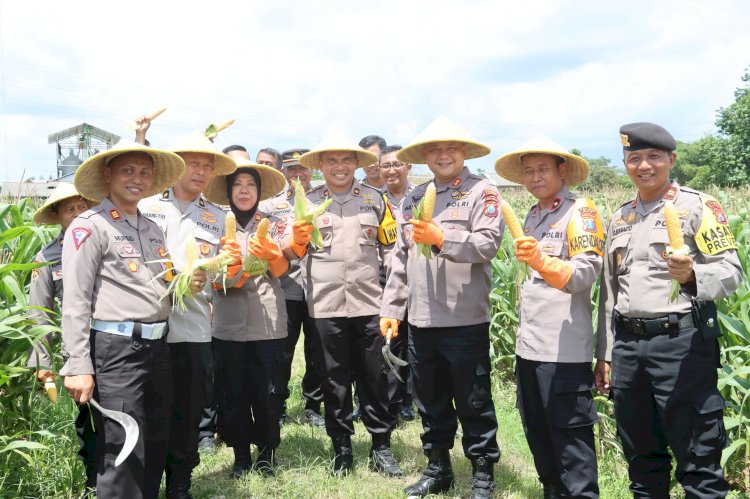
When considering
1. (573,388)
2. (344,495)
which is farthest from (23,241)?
(573,388)

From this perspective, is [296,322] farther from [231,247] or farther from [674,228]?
[674,228]

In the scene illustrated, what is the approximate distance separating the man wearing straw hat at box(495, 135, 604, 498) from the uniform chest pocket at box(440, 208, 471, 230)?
0.44 meters

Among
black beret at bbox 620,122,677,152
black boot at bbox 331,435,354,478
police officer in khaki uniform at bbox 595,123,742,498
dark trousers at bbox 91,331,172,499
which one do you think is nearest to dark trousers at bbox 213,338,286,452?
black boot at bbox 331,435,354,478

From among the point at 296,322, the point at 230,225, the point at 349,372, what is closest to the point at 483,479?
the point at 349,372

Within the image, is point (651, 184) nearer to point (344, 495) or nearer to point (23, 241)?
point (344, 495)

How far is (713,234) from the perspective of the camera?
291cm

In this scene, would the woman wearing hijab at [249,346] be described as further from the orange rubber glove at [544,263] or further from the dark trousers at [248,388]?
the orange rubber glove at [544,263]

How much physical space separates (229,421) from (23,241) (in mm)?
1809

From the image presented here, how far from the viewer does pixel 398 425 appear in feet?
18.1

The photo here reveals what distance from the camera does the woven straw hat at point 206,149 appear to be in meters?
3.93

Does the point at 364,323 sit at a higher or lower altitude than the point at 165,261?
lower

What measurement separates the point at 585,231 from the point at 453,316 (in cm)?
98

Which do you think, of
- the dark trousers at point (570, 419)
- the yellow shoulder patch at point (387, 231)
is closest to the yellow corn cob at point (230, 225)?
the yellow shoulder patch at point (387, 231)

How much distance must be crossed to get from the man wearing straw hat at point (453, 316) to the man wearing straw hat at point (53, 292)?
1979mm
